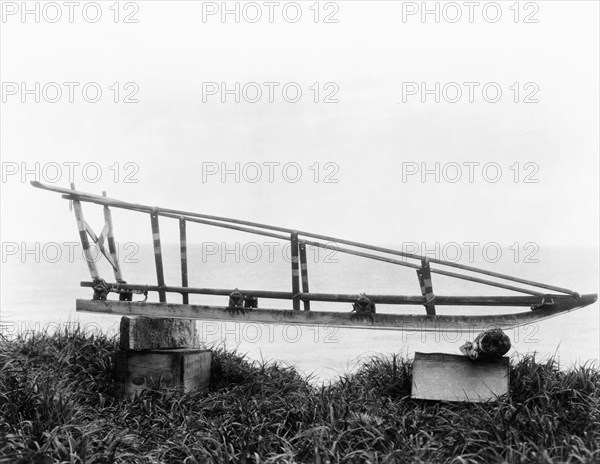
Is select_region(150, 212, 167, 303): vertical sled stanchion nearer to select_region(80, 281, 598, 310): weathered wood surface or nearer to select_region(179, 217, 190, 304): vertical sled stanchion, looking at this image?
select_region(179, 217, 190, 304): vertical sled stanchion

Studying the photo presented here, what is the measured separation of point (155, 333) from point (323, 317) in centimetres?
225

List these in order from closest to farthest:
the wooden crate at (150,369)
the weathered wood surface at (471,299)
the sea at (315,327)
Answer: the weathered wood surface at (471,299), the wooden crate at (150,369), the sea at (315,327)

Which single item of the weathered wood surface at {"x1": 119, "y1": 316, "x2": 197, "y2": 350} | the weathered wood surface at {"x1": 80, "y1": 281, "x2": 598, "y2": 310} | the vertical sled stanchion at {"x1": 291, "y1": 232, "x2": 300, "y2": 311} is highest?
the vertical sled stanchion at {"x1": 291, "y1": 232, "x2": 300, "y2": 311}

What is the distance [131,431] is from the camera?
7.57 metres

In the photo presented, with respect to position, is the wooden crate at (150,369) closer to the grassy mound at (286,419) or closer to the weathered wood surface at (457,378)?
the grassy mound at (286,419)

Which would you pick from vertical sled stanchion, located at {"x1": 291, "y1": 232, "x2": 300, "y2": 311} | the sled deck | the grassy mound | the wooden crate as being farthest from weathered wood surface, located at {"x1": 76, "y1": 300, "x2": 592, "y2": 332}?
the grassy mound

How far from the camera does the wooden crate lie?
30.0ft

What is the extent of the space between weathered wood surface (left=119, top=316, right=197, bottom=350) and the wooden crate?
0.13 metres

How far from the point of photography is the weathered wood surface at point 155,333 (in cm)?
923

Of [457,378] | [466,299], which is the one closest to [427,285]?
[466,299]

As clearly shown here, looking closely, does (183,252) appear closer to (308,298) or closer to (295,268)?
(295,268)

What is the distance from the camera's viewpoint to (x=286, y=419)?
770 cm

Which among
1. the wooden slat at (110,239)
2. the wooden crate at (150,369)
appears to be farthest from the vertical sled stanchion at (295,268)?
the wooden slat at (110,239)

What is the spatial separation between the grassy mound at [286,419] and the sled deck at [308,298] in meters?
0.78
